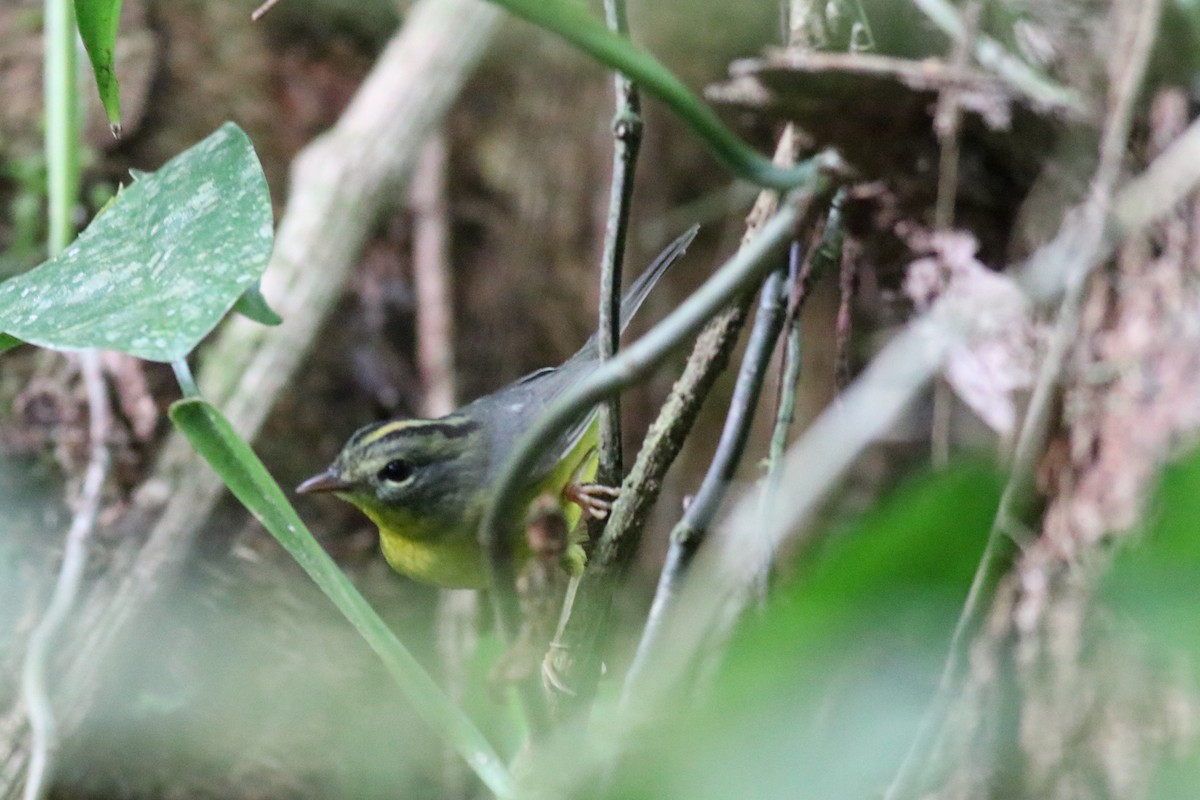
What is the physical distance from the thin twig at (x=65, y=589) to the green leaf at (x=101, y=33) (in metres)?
1.19

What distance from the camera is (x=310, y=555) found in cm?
89

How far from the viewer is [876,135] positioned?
88.4 inches

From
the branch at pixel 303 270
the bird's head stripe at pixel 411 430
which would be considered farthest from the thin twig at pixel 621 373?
the branch at pixel 303 270

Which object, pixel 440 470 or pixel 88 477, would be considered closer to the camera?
pixel 440 470

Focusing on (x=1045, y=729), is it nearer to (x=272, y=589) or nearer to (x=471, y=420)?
(x=471, y=420)

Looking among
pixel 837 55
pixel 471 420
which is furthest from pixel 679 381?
pixel 837 55

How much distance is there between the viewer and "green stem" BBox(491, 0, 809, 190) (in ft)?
2.07

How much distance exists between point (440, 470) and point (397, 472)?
68 mm

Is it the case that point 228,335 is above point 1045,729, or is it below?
above

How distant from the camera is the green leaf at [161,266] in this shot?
73 cm

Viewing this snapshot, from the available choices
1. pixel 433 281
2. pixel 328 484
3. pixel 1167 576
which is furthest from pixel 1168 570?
pixel 433 281

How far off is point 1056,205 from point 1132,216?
444mm

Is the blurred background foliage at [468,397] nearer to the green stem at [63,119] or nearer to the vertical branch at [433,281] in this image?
the vertical branch at [433,281]

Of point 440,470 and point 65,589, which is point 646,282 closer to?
point 440,470
